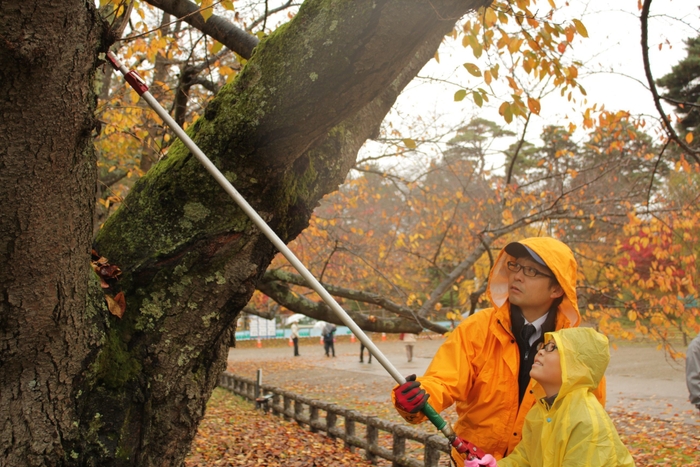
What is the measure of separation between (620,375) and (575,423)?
44.7 feet

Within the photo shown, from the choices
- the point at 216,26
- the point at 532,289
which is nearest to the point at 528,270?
the point at 532,289

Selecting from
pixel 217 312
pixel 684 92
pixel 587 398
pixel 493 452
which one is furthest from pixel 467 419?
pixel 684 92

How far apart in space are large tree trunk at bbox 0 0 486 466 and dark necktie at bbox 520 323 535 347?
1.14 meters

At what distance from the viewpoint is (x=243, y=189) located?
7.08 ft

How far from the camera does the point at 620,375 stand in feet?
45.6

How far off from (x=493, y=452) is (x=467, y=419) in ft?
0.59

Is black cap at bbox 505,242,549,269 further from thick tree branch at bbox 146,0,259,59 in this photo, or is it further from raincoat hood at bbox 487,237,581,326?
thick tree branch at bbox 146,0,259,59

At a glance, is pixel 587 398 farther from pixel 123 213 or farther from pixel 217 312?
pixel 123 213

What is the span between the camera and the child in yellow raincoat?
1.93m

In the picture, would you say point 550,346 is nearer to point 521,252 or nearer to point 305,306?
point 521,252

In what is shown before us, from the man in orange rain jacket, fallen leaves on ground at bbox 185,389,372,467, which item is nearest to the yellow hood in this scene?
the man in orange rain jacket

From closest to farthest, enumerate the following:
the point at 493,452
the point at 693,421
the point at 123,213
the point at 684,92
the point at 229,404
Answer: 1. the point at 123,213
2. the point at 493,452
3. the point at 693,421
4. the point at 229,404
5. the point at 684,92

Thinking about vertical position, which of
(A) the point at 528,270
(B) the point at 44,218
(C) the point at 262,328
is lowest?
(C) the point at 262,328

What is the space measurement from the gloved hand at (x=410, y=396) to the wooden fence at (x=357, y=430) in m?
2.46
